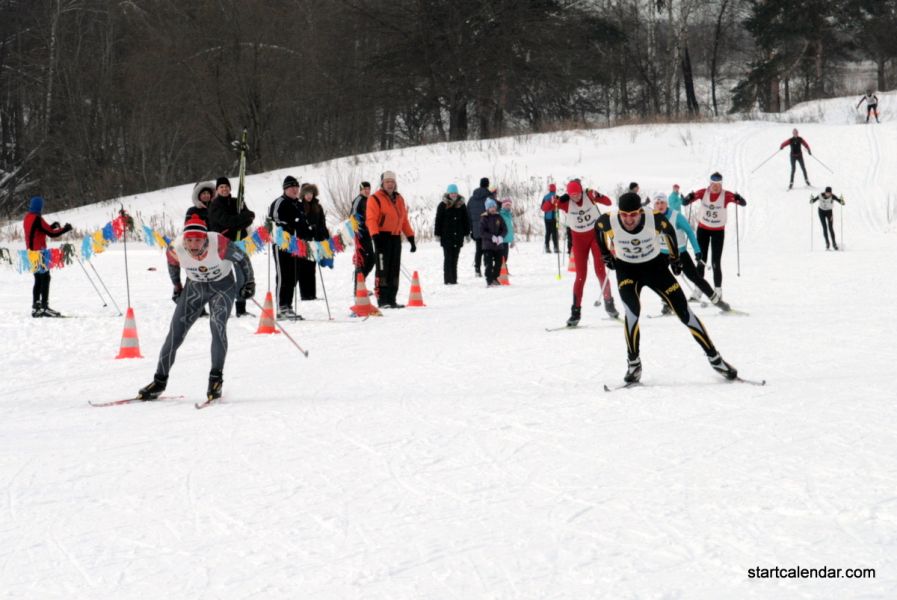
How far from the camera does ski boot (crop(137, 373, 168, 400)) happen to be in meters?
8.34

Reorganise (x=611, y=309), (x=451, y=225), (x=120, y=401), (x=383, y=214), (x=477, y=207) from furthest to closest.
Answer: (x=477, y=207)
(x=451, y=225)
(x=383, y=214)
(x=611, y=309)
(x=120, y=401)

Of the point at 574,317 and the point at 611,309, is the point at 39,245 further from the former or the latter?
the point at 611,309

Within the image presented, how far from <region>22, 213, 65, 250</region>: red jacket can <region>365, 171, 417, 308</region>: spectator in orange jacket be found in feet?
13.7

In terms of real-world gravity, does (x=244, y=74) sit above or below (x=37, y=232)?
above

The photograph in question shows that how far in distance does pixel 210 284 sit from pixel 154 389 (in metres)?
1.08

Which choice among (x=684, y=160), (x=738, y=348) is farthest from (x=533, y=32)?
(x=738, y=348)

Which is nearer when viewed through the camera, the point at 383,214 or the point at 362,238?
the point at 383,214

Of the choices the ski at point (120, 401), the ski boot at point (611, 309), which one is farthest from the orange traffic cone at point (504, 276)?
the ski at point (120, 401)

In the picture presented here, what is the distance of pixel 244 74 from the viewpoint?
40.2 metres

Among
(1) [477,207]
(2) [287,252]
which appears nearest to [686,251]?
(2) [287,252]

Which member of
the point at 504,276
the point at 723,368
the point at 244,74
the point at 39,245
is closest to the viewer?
the point at 723,368

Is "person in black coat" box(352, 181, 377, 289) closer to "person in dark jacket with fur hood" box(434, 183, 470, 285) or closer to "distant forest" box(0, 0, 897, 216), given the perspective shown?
"person in dark jacket with fur hood" box(434, 183, 470, 285)

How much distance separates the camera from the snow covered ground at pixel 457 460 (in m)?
4.21

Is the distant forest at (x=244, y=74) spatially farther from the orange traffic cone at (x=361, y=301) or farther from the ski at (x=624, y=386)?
the ski at (x=624, y=386)
